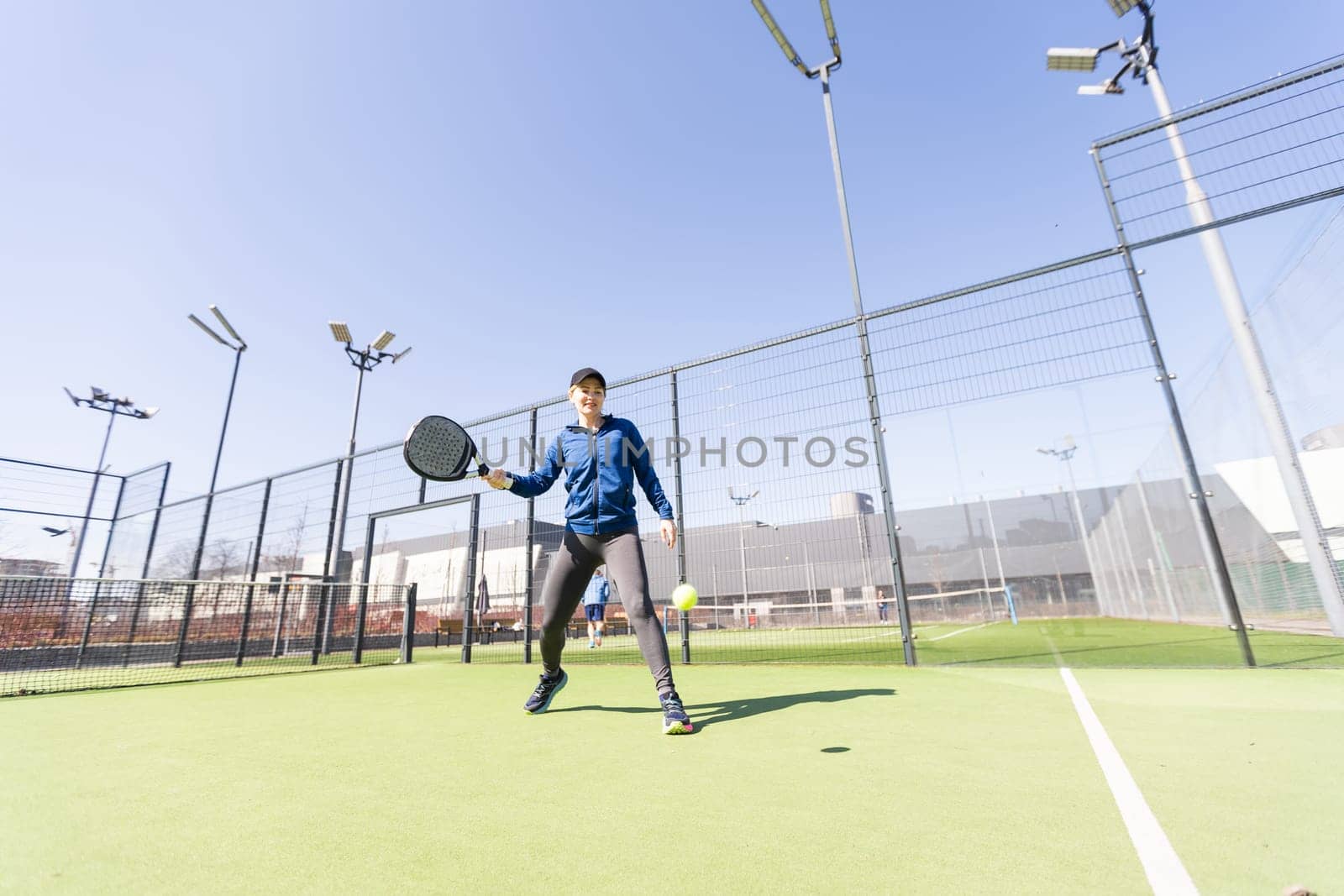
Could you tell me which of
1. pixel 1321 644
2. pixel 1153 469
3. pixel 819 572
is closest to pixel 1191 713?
pixel 1321 644

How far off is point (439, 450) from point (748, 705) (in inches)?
105

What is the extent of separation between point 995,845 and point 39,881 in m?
2.46

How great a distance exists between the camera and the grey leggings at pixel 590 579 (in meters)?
3.62

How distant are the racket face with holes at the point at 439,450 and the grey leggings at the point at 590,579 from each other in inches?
32.4

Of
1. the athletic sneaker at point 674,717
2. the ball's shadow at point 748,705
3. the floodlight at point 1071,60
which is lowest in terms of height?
the ball's shadow at point 748,705

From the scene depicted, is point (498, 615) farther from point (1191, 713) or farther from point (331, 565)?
point (1191, 713)

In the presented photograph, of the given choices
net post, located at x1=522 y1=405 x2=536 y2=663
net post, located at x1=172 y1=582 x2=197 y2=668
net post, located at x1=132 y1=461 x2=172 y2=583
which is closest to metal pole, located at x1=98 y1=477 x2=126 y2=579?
net post, located at x1=132 y1=461 x2=172 y2=583

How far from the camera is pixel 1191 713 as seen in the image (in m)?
3.14

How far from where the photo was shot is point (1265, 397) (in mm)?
6324

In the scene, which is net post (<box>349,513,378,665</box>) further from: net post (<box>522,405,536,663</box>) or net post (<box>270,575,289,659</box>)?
net post (<box>522,405,536,663</box>)

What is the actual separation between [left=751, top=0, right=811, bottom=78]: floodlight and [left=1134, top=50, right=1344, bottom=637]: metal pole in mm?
4391

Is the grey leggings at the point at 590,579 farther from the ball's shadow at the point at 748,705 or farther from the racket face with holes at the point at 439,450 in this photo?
the racket face with holes at the point at 439,450

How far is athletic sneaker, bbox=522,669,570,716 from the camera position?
3.92 meters

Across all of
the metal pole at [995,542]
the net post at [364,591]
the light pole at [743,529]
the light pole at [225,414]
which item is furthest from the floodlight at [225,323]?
the metal pole at [995,542]
